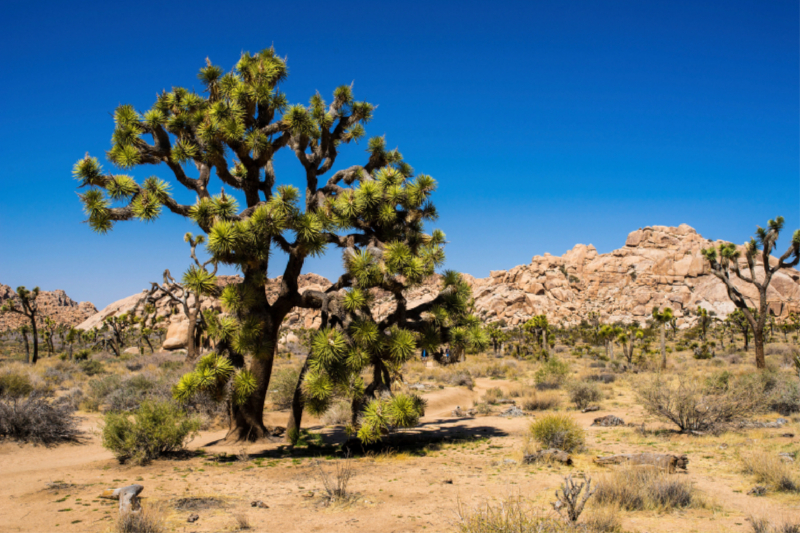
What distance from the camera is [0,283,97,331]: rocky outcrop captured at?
91.1m

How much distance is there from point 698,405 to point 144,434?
37.1 ft

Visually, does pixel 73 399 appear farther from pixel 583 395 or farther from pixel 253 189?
pixel 583 395

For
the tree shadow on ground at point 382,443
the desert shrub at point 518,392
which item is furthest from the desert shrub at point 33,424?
the desert shrub at point 518,392

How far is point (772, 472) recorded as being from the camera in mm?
6691

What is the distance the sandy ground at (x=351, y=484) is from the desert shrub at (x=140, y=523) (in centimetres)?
26

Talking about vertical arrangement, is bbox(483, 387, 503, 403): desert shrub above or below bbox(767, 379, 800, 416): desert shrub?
below

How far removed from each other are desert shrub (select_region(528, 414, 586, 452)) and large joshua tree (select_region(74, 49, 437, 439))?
15.4ft

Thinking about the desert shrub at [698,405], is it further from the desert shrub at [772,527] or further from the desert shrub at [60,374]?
the desert shrub at [60,374]

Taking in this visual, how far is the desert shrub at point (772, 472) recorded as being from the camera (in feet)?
21.3

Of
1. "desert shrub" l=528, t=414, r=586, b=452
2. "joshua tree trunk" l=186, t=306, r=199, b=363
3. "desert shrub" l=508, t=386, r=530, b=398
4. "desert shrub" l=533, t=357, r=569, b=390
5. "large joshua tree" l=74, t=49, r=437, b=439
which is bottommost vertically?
"desert shrub" l=508, t=386, r=530, b=398

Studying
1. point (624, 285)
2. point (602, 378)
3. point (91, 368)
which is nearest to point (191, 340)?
point (91, 368)

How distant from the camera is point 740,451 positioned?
27.7ft

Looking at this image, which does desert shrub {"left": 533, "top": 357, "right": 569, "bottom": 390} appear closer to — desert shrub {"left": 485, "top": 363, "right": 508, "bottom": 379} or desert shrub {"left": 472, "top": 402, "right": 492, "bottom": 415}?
desert shrub {"left": 472, "top": 402, "right": 492, "bottom": 415}

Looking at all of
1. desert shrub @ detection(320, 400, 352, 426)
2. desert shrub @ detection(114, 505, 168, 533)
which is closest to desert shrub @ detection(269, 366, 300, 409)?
desert shrub @ detection(320, 400, 352, 426)
